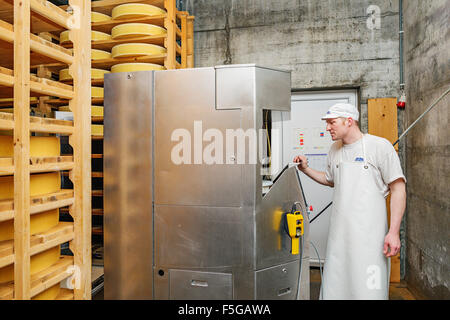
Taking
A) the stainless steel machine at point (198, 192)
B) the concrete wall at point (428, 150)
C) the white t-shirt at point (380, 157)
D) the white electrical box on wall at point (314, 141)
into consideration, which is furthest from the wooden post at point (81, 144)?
the concrete wall at point (428, 150)

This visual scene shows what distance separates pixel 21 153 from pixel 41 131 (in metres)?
0.17

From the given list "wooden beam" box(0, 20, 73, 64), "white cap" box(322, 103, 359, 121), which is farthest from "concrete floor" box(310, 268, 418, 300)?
"wooden beam" box(0, 20, 73, 64)

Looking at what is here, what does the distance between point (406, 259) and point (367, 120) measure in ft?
4.78

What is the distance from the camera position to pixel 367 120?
129 inches

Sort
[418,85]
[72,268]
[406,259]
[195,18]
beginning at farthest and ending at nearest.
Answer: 1. [195,18]
2. [406,259]
3. [418,85]
4. [72,268]

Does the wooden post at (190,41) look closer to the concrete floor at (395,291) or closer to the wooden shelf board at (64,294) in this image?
the wooden shelf board at (64,294)

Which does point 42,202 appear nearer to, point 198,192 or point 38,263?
point 38,263

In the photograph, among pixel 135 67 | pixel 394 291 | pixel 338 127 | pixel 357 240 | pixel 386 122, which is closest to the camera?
pixel 357 240

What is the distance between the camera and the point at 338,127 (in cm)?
209

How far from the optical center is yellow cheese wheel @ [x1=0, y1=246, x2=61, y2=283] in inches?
61.2

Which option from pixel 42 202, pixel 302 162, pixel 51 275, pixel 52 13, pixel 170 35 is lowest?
pixel 51 275

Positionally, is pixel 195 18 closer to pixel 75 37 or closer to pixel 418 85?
pixel 75 37

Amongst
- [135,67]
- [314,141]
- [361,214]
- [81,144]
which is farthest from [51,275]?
[314,141]
